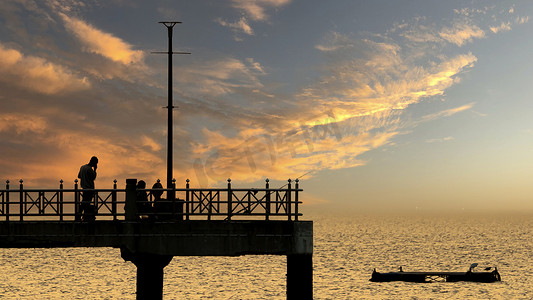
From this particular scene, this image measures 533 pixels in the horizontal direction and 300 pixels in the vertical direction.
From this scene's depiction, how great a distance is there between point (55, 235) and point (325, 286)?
3516 centimetres

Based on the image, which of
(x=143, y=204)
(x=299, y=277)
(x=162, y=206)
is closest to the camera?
(x=299, y=277)

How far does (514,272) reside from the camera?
60844 millimetres

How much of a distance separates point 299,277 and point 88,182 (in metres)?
7.04

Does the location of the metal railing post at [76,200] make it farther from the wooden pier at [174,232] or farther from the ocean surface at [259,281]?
the ocean surface at [259,281]

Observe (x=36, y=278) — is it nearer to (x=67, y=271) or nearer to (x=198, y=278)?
(x=67, y=271)

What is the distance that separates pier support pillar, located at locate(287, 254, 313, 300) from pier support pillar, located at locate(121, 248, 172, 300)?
12.8 feet

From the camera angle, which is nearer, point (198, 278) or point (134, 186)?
point (134, 186)

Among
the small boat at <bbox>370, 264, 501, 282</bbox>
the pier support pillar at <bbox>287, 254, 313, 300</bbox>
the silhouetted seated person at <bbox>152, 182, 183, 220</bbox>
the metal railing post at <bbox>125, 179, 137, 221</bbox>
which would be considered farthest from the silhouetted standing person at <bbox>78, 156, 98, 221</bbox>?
the small boat at <bbox>370, 264, 501, 282</bbox>

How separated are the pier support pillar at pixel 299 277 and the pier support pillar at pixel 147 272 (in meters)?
3.91

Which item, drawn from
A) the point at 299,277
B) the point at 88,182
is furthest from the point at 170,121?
the point at 299,277

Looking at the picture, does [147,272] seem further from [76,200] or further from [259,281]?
[259,281]

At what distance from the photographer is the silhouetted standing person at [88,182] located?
659 inches

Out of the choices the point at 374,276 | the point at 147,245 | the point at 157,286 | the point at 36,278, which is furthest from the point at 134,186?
the point at 36,278

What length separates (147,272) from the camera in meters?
16.4
